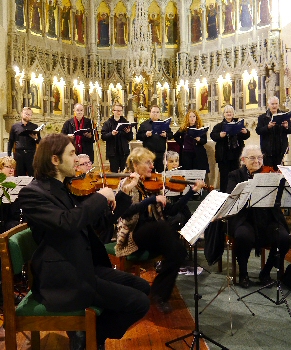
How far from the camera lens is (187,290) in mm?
4309

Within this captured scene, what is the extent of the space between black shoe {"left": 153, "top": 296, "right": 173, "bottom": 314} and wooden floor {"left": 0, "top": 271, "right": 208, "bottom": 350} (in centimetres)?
4

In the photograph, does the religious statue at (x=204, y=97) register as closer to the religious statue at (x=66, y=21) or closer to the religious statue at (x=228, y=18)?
the religious statue at (x=228, y=18)

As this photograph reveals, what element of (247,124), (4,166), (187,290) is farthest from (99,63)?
(187,290)

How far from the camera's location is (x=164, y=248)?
142 inches

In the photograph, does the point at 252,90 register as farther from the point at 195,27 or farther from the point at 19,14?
the point at 19,14

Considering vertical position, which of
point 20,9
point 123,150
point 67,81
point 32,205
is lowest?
point 32,205

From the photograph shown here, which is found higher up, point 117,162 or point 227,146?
Result: point 227,146

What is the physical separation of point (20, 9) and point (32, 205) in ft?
36.4

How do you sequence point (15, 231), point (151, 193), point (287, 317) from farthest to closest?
point (151, 193), point (287, 317), point (15, 231)

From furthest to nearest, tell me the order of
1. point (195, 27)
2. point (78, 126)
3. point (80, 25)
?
point (195, 27) < point (80, 25) < point (78, 126)

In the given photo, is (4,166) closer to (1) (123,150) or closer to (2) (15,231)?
(2) (15,231)

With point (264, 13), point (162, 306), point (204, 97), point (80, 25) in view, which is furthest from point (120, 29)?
point (162, 306)

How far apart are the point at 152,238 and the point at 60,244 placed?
1.49m

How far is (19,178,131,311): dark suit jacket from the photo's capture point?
2.17 meters
